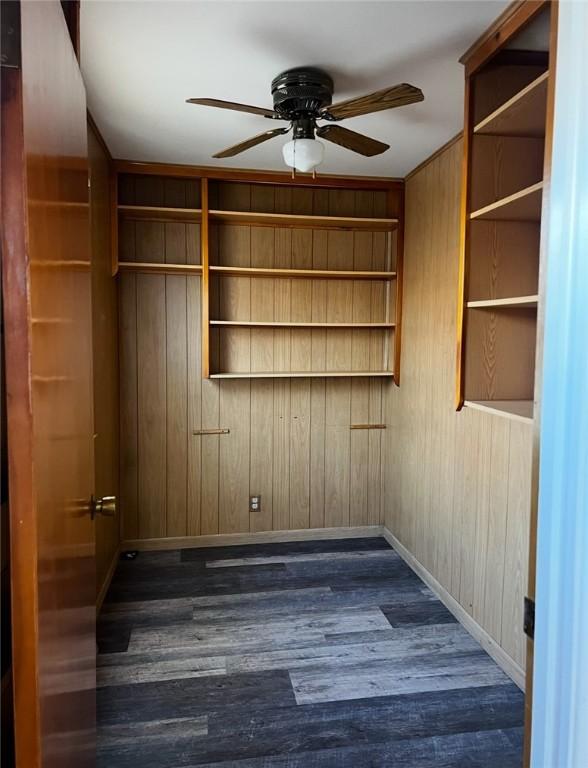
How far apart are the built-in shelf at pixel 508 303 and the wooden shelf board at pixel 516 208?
1.07ft

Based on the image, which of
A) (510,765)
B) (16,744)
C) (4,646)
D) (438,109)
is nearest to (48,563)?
(4,646)

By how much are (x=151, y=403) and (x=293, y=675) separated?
1.98 m

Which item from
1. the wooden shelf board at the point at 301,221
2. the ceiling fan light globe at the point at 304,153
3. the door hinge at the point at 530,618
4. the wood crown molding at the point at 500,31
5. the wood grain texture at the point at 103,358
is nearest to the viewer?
the door hinge at the point at 530,618

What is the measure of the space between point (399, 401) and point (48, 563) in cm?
297

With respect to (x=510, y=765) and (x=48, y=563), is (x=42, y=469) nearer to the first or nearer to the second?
(x=48, y=563)

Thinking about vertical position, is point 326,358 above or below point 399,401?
above

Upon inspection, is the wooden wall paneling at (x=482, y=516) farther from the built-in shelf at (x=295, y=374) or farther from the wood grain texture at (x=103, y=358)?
the wood grain texture at (x=103, y=358)

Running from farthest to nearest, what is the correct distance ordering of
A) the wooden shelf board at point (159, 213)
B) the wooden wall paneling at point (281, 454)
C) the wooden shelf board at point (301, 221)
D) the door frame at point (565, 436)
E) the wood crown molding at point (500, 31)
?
the wooden wall paneling at point (281, 454) → the wooden shelf board at point (301, 221) → the wooden shelf board at point (159, 213) → the wood crown molding at point (500, 31) → the door frame at point (565, 436)

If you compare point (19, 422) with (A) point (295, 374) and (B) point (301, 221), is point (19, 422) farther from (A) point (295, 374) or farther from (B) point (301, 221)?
(B) point (301, 221)

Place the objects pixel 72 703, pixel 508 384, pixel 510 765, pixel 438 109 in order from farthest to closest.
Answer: pixel 438 109 → pixel 508 384 → pixel 510 765 → pixel 72 703

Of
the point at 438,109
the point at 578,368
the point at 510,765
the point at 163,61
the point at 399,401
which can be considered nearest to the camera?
the point at 578,368

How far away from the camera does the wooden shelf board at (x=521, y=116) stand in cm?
Answer: 170

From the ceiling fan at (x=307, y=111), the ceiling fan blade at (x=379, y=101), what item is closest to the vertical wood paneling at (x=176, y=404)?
the ceiling fan at (x=307, y=111)

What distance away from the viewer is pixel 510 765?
5.97ft
